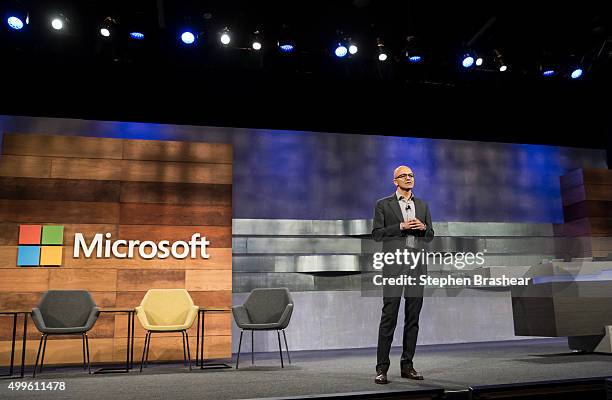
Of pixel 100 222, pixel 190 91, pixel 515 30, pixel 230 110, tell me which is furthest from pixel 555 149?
pixel 100 222

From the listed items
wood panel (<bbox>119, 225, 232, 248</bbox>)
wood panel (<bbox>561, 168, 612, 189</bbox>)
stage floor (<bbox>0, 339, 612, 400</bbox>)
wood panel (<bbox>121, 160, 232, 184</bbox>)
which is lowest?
stage floor (<bbox>0, 339, 612, 400</bbox>)

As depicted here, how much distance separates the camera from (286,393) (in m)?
3.63


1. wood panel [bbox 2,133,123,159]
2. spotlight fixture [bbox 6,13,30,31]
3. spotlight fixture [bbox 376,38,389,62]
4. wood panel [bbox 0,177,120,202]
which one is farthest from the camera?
spotlight fixture [bbox 376,38,389,62]

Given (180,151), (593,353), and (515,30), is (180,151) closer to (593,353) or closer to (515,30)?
(515,30)

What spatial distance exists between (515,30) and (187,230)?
4.98m

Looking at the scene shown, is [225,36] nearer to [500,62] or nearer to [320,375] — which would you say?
[500,62]

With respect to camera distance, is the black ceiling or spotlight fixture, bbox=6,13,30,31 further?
the black ceiling

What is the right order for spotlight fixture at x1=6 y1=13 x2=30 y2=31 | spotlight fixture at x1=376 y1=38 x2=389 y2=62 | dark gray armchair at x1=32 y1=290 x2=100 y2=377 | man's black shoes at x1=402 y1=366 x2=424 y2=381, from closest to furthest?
man's black shoes at x1=402 y1=366 x2=424 y2=381 → dark gray armchair at x1=32 y1=290 x2=100 y2=377 → spotlight fixture at x1=6 y1=13 x2=30 y2=31 → spotlight fixture at x1=376 y1=38 x2=389 y2=62

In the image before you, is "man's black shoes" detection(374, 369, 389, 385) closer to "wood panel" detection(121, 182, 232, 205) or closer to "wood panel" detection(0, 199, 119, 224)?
"wood panel" detection(121, 182, 232, 205)

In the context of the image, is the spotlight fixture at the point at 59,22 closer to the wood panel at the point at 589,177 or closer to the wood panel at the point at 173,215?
the wood panel at the point at 173,215

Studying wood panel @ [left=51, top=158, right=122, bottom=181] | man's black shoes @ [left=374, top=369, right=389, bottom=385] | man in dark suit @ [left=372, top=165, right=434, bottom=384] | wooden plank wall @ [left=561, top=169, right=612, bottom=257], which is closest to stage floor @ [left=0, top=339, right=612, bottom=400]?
man's black shoes @ [left=374, top=369, right=389, bottom=385]

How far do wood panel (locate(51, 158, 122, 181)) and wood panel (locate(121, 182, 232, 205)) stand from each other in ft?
0.68

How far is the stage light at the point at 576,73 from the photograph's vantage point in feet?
25.6

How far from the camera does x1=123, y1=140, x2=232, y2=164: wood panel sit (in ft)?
23.2
